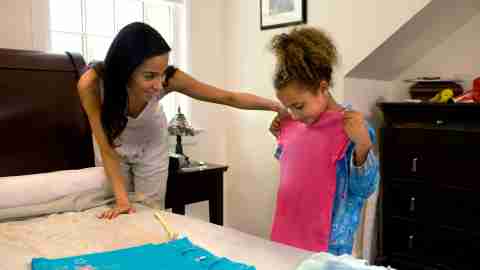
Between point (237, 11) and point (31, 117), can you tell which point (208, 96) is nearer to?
point (31, 117)

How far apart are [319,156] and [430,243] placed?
128cm

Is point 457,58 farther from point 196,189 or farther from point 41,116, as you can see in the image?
point 41,116

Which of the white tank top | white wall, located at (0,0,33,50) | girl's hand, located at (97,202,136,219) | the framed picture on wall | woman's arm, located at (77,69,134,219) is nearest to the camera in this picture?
girl's hand, located at (97,202,136,219)

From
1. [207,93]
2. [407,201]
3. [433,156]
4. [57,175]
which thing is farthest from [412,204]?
[57,175]

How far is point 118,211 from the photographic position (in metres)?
1.67

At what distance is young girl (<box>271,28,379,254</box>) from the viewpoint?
1.35 meters

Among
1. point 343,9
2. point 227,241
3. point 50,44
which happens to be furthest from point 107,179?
point 343,9

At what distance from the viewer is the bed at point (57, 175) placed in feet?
4.17

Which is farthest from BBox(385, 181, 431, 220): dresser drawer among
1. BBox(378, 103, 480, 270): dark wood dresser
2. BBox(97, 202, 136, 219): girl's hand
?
BBox(97, 202, 136, 219): girl's hand

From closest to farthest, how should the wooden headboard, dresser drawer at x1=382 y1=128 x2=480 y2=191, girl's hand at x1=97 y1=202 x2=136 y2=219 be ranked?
girl's hand at x1=97 y1=202 x2=136 y2=219 < the wooden headboard < dresser drawer at x1=382 y1=128 x2=480 y2=191

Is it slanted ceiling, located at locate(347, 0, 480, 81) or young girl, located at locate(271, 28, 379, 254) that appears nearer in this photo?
young girl, located at locate(271, 28, 379, 254)

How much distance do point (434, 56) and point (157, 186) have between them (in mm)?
1865

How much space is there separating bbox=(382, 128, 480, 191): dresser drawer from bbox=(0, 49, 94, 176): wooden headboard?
5.46ft

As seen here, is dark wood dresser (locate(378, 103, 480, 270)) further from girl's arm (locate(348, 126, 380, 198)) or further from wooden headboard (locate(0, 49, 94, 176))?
wooden headboard (locate(0, 49, 94, 176))
